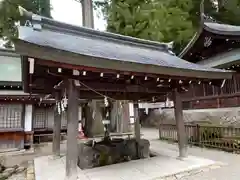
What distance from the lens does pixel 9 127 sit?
37.7 feet

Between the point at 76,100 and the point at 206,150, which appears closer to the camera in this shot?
the point at 76,100

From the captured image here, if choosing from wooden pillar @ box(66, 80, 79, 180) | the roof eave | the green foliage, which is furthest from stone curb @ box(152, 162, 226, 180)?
the green foliage

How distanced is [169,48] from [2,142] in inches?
381

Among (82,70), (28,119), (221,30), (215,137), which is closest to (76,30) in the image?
(82,70)

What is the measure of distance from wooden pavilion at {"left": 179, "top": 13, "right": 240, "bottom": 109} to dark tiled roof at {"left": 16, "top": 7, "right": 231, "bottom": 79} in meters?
4.76

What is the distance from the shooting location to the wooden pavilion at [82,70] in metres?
4.05

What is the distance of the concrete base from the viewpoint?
507 centimetres

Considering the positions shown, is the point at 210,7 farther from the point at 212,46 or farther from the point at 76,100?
the point at 76,100

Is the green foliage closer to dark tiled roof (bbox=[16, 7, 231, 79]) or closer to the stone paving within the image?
dark tiled roof (bbox=[16, 7, 231, 79])

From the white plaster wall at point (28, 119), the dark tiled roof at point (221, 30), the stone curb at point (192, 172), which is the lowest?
the stone curb at point (192, 172)

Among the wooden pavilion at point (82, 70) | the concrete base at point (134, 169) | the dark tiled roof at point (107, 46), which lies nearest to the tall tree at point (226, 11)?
the dark tiled roof at point (107, 46)

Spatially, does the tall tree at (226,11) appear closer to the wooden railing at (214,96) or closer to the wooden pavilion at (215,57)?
→ the wooden pavilion at (215,57)

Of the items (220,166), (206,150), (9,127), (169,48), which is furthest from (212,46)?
(9,127)

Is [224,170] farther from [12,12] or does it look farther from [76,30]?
[12,12]
